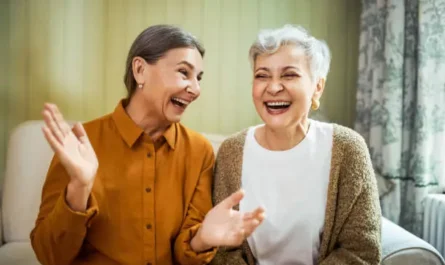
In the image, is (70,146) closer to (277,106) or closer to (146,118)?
(146,118)

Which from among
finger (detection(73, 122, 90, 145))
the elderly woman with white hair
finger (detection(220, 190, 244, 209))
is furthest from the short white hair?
finger (detection(73, 122, 90, 145))

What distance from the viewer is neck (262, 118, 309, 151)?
1.33 metres

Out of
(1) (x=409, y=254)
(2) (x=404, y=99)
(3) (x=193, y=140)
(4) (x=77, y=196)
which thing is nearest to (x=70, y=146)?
(4) (x=77, y=196)

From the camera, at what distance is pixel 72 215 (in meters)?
1.06

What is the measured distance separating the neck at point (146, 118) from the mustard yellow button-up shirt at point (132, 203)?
31mm

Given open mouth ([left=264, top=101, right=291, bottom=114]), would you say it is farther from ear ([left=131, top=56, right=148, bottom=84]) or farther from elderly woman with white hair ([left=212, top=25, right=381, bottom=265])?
ear ([left=131, top=56, right=148, bottom=84])

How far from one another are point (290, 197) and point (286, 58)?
43 centimetres

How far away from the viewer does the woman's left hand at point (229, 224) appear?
1.08 meters

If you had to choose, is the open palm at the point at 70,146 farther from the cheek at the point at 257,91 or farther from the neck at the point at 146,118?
the cheek at the point at 257,91

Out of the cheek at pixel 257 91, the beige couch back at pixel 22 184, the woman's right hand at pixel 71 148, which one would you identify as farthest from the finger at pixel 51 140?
the beige couch back at pixel 22 184

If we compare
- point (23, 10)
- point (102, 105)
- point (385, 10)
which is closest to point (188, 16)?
point (102, 105)

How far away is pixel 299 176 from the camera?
1302mm

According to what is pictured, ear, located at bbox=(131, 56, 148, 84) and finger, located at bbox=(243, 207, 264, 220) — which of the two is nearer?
finger, located at bbox=(243, 207, 264, 220)

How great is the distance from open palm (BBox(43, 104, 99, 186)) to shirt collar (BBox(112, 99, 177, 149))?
0.23 m
